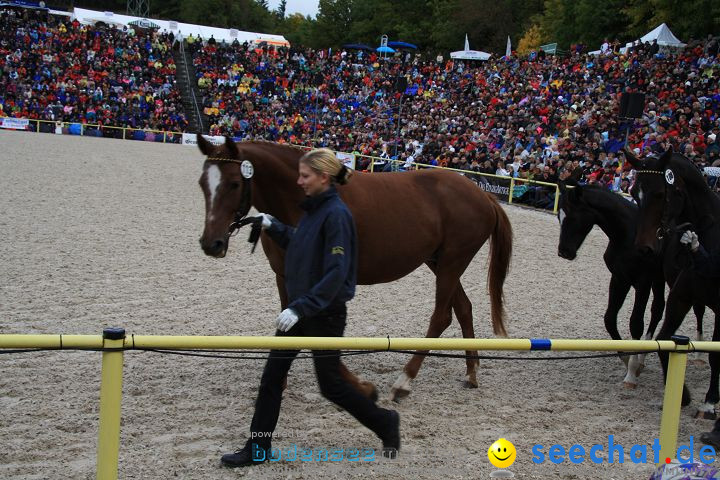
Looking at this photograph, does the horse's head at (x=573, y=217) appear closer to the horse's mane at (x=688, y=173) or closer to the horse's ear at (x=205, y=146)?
the horse's mane at (x=688, y=173)

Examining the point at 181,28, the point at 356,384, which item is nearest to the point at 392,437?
the point at 356,384

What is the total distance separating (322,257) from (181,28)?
51.9m

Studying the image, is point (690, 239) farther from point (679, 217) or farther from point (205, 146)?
point (205, 146)

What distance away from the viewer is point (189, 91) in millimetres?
40750

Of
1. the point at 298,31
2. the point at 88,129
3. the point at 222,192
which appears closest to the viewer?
the point at 222,192

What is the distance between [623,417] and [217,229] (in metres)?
3.22

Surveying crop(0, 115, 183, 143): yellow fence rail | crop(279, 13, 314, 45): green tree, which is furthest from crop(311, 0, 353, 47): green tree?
crop(0, 115, 183, 143): yellow fence rail

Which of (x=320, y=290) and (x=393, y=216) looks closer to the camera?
(x=320, y=290)

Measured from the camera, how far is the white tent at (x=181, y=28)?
48.8 meters

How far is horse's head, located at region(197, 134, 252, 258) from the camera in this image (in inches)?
167

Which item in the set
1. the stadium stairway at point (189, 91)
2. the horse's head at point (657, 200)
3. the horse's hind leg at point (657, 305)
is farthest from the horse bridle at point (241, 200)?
the stadium stairway at point (189, 91)

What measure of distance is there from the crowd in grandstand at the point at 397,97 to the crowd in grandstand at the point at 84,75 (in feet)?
0.30

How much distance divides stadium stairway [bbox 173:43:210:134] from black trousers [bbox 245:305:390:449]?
33220 mm

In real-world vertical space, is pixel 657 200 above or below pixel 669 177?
below
